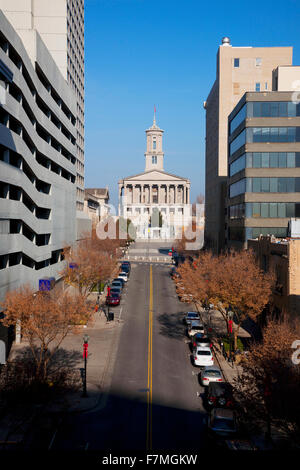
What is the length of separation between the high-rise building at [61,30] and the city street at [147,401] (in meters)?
27.3

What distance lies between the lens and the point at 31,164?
37.3m

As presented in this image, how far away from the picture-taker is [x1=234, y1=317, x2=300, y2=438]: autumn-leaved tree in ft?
52.6

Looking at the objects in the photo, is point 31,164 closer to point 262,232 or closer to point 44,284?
point 44,284

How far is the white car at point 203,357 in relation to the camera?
98.4 ft

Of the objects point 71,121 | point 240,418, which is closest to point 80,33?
point 71,121

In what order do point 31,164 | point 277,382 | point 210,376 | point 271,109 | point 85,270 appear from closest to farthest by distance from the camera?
point 277,382
point 210,376
point 31,164
point 85,270
point 271,109

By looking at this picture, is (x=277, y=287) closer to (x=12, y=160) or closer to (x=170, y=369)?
(x=170, y=369)

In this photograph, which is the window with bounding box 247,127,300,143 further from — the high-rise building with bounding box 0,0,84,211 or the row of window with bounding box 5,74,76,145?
the high-rise building with bounding box 0,0,84,211

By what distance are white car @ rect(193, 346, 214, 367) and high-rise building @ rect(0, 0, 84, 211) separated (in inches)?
1146

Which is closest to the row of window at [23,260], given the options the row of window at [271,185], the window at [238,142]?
the row of window at [271,185]

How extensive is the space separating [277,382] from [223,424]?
14.0 feet

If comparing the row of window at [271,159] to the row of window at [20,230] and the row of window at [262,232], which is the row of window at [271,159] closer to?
the row of window at [262,232]

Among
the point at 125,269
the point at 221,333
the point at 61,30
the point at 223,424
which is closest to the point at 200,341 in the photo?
the point at 221,333

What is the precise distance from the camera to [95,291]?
57.8m
